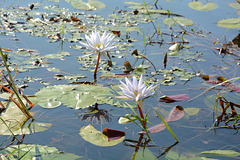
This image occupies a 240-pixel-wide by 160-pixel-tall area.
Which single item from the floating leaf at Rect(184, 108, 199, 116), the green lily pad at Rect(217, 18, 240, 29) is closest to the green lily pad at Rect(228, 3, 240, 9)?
the green lily pad at Rect(217, 18, 240, 29)

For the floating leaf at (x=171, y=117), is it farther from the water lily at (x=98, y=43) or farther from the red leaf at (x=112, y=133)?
the water lily at (x=98, y=43)

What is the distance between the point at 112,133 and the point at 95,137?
11cm

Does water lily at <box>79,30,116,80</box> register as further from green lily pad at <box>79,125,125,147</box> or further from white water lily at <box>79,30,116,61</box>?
green lily pad at <box>79,125,125,147</box>

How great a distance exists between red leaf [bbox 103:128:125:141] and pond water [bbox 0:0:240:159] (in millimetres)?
58

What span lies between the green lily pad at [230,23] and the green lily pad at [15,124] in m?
3.16

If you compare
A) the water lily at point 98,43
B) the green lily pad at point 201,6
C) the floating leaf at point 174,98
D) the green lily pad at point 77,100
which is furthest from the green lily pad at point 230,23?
the green lily pad at point 77,100

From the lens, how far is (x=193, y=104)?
2322 mm

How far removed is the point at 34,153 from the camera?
163 cm

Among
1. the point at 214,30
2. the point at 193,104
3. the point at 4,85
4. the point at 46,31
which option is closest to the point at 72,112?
the point at 4,85

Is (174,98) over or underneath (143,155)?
over

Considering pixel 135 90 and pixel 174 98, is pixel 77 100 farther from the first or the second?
pixel 174 98

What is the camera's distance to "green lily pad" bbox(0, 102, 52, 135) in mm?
1851

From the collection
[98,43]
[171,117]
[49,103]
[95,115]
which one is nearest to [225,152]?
[171,117]

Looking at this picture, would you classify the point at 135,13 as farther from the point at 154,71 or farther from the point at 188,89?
the point at 188,89
